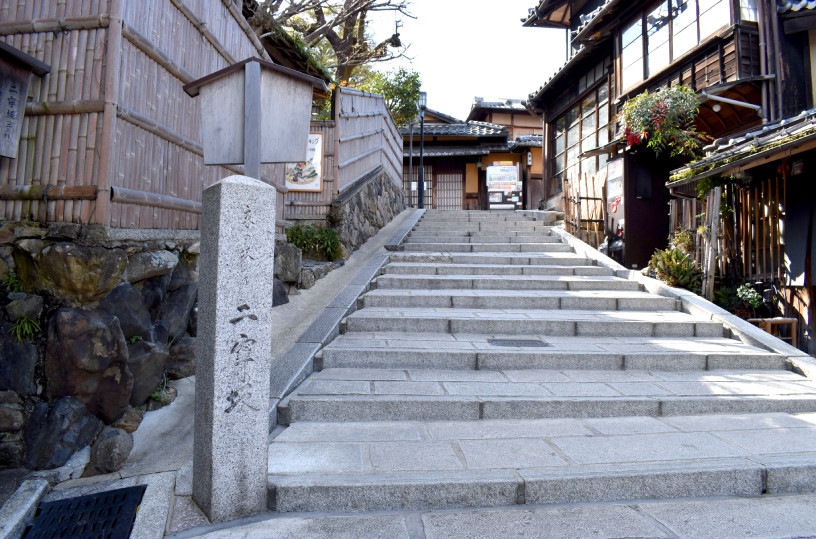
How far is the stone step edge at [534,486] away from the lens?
111 inches

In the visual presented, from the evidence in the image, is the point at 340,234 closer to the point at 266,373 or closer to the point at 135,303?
the point at 135,303

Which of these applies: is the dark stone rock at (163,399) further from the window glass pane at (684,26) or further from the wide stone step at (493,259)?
the window glass pane at (684,26)

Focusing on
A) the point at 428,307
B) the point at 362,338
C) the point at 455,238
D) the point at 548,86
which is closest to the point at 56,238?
the point at 362,338

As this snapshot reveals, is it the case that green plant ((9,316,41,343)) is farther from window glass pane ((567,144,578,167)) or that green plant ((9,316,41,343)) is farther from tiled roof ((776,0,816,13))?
window glass pane ((567,144,578,167))

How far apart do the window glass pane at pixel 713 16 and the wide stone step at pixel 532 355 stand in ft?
25.1

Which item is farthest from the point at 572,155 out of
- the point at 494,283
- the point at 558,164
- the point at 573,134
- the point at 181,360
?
the point at 181,360

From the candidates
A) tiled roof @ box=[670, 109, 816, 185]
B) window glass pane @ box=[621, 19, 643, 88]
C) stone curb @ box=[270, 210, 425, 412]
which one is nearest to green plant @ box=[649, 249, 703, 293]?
tiled roof @ box=[670, 109, 816, 185]

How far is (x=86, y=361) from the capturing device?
12.1 feet

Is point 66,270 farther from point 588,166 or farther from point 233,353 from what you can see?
point 588,166

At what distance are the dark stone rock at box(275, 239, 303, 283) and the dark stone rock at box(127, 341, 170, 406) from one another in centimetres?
254

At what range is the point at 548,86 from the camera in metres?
17.5

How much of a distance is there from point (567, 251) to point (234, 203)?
8.07 m

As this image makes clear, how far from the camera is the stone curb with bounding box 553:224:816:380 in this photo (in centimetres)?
496

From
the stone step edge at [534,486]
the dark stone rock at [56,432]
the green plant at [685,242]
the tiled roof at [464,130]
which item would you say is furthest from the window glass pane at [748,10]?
the tiled roof at [464,130]
